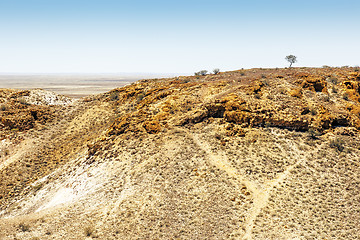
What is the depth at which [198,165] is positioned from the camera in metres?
19.5

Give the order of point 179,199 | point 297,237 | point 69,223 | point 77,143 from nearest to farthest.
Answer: point 297,237 → point 69,223 → point 179,199 → point 77,143

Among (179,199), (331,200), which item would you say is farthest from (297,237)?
(179,199)

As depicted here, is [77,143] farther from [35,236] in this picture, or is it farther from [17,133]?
[35,236]

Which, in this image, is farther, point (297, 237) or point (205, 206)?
point (205, 206)

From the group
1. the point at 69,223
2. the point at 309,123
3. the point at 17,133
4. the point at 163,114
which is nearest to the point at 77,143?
the point at 17,133

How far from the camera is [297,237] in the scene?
533 inches

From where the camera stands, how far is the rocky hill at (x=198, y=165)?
15.0 m

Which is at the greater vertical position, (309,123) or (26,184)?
(309,123)

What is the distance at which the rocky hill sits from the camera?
1498 cm

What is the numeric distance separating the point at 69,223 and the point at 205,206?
848 centimetres

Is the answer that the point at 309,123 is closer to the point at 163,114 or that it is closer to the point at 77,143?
the point at 163,114

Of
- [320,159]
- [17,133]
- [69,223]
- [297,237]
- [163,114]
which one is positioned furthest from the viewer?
[17,133]

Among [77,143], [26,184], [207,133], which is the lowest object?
[26,184]

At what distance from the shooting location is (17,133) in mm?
29703
